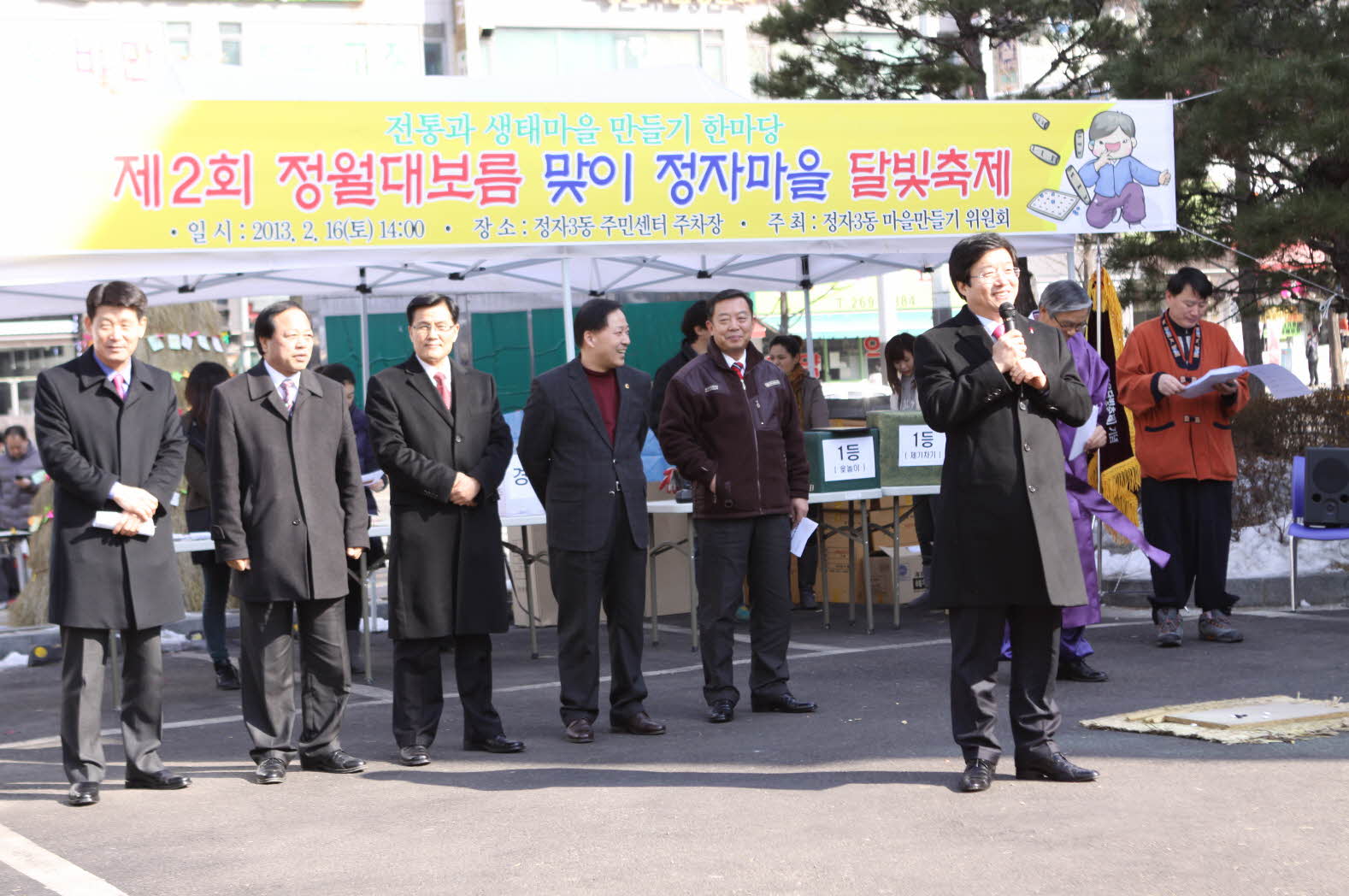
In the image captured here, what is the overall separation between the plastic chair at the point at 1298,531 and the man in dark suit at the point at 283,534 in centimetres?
595

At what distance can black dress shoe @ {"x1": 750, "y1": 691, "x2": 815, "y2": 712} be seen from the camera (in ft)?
24.6

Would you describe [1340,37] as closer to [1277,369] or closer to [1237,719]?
[1277,369]

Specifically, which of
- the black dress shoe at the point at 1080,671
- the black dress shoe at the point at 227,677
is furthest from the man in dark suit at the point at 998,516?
the black dress shoe at the point at 227,677

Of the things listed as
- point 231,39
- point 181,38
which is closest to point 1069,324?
point 231,39

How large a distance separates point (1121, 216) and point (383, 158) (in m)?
4.57

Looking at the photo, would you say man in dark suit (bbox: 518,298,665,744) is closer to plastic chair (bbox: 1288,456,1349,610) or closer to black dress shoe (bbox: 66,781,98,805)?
black dress shoe (bbox: 66,781,98,805)

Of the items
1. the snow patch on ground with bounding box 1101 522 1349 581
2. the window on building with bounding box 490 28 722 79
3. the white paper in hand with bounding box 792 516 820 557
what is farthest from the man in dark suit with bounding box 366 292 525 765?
the window on building with bounding box 490 28 722 79

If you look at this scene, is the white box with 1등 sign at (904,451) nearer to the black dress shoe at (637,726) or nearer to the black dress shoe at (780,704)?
the black dress shoe at (780,704)

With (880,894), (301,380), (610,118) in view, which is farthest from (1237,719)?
(610,118)

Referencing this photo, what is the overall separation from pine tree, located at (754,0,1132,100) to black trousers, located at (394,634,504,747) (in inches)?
485

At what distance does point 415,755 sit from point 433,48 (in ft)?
94.4

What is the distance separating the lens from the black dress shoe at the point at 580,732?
7062mm

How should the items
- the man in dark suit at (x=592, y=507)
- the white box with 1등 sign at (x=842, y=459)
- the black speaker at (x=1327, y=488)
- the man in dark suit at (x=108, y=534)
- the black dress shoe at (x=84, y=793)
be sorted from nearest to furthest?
1. the black dress shoe at (x=84, y=793)
2. the man in dark suit at (x=108, y=534)
3. the man in dark suit at (x=592, y=507)
4. the black speaker at (x=1327, y=488)
5. the white box with 1등 sign at (x=842, y=459)

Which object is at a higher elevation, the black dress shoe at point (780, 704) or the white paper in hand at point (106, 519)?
the white paper in hand at point (106, 519)
